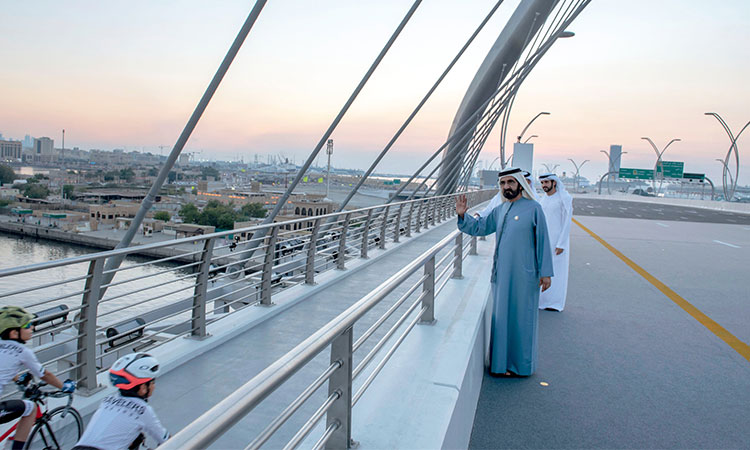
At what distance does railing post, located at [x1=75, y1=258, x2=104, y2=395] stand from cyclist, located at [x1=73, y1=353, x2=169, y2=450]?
1.19m

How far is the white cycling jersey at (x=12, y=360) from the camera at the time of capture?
3371 mm

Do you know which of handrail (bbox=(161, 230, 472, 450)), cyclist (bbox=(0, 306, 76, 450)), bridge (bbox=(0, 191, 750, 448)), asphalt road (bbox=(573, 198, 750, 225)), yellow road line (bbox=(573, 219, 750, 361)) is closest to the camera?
Answer: handrail (bbox=(161, 230, 472, 450))

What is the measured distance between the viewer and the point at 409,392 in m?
3.09

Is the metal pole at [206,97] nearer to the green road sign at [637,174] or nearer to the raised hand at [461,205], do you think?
the raised hand at [461,205]

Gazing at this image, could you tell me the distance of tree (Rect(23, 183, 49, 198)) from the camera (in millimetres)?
12737

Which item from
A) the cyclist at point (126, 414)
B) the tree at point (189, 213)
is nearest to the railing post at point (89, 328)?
the cyclist at point (126, 414)

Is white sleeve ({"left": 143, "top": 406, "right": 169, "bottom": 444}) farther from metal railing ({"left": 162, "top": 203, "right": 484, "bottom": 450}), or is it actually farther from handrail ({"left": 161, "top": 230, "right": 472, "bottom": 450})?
handrail ({"left": 161, "top": 230, "right": 472, "bottom": 450})

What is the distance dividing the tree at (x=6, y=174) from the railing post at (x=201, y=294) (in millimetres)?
9934

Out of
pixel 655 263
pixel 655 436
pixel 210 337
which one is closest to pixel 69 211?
pixel 210 337

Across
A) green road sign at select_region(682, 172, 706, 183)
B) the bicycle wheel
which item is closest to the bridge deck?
the bicycle wheel

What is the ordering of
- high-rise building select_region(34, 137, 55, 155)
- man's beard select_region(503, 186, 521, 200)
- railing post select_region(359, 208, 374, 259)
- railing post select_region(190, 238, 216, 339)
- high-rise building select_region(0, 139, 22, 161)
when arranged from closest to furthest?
man's beard select_region(503, 186, 521, 200), railing post select_region(190, 238, 216, 339), railing post select_region(359, 208, 374, 259), high-rise building select_region(0, 139, 22, 161), high-rise building select_region(34, 137, 55, 155)

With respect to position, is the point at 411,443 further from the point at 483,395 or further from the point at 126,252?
the point at 126,252

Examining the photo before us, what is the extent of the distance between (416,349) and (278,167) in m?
31.7

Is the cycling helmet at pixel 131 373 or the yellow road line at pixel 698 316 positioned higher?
the cycling helmet at pixel 131 373
